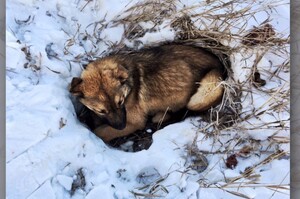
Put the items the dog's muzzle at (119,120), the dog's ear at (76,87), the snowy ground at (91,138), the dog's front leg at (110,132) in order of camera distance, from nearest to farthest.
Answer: the snowy ground at (91,138) → the dog's ear at (76,87) → the dog's muzzle at (119,120) → the dog's front leg at (110,132)

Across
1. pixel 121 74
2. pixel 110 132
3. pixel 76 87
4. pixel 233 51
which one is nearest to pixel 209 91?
pixel 233 51

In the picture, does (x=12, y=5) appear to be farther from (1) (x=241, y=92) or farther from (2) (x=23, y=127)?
(1) (x=241, y=92)

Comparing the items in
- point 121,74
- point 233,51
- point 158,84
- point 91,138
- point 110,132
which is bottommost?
point 110,132

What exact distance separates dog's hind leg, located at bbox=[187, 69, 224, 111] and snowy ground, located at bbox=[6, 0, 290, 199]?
0.12m

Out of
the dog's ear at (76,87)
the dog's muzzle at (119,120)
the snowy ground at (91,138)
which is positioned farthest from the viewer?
the dog's muzzle at (119,120)

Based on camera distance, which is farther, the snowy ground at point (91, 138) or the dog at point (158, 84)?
the dog at point (158, 84)

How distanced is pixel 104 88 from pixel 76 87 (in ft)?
0.55

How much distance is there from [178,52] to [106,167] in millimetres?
944

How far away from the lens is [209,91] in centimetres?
288

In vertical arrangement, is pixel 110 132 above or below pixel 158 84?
below

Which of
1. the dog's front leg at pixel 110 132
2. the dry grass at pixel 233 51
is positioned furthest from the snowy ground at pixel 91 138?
the dog's front leg at pixel 110 132

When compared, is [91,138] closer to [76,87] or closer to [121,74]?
[76,87]

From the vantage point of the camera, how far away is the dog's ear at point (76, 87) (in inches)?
105

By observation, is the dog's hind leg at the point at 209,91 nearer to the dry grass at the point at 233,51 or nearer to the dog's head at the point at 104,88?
the dry grass at the point at 233,51
